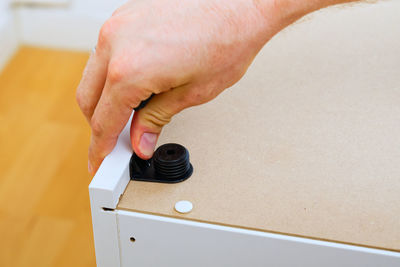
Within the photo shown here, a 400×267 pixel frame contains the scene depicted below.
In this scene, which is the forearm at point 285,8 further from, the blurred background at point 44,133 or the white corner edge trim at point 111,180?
the blurred background at point 44,133

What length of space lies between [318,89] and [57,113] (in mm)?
1266

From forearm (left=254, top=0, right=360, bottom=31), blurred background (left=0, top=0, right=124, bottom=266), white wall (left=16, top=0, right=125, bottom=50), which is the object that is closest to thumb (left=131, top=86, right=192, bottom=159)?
forearm (left=254, top=0, right=360, bottom=31)

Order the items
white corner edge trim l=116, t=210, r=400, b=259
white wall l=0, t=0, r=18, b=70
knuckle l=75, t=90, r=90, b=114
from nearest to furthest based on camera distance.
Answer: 1. white corner edge trim l=116, t=210, r=400, b=259
2. knuckle l=75, t=90, r=90, b=114
3. white wall l=0, t=0, r=18, b=70

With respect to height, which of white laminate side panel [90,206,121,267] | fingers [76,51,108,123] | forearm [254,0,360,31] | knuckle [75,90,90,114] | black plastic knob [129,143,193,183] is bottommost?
white laminate side panel [90,206,121,267]

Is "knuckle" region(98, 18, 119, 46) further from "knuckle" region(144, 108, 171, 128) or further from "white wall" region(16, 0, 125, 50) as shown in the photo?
"white wall" region(16, 0, 125, 50)

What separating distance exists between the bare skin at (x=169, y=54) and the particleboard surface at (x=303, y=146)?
7cm

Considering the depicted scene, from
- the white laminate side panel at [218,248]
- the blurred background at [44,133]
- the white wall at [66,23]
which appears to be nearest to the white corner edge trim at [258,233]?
the white laminate side panel at [218,248]

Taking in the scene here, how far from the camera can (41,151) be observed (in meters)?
1.61

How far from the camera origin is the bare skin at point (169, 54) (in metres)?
0.49

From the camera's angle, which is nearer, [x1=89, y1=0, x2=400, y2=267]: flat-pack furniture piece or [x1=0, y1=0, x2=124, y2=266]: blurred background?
[x1=89, y1=0, x2=400, y2=267]: flat-pack furniture piece

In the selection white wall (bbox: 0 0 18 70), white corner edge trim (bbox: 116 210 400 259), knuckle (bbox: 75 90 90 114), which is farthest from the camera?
white wall (bbox: 0 0 18 70)

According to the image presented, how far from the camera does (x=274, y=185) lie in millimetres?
537

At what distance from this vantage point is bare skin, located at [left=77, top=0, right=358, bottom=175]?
492 millimetres

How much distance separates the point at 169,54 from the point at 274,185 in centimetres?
18
